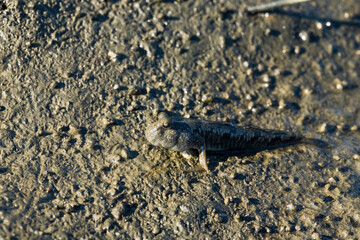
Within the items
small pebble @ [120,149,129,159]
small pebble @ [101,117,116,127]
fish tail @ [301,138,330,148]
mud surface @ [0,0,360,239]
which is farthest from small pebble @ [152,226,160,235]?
fish tail @ [301,138,330,148]

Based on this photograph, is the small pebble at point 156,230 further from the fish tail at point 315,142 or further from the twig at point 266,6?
the twig at point 266,6

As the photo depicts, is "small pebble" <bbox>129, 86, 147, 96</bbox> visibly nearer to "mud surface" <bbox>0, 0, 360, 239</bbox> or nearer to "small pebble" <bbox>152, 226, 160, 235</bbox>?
"mud surface" <bbox>0, 0, 360, 239</bbox>

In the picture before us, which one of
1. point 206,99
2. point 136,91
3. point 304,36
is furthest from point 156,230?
point 304,36

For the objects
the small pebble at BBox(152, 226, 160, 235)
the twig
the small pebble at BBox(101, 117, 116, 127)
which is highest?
the twig

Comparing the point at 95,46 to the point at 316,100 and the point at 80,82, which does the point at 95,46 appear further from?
the point at 316,100

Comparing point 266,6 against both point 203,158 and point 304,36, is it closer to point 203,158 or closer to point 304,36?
point 304,36

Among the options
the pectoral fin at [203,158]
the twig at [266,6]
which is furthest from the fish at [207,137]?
the twig at [266,6]
